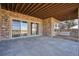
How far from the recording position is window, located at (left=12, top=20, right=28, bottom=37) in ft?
26.5

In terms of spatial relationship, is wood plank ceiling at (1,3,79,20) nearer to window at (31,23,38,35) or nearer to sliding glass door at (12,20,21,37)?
sliding glass door at (12,20,21,37)

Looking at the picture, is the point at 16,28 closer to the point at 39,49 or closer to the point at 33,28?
the point at 33,28

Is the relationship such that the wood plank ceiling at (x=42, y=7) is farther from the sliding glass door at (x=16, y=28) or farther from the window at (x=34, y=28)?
the window at (x=34, y=28)

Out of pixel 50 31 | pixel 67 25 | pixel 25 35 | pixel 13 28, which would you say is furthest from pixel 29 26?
pixel 67 25

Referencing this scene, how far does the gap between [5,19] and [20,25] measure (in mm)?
1867

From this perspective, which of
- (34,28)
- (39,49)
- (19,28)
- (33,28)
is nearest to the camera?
(39,49)

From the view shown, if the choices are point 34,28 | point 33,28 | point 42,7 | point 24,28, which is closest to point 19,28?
point 24,28

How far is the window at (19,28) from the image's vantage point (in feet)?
26.5

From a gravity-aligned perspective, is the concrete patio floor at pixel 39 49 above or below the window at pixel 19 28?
below

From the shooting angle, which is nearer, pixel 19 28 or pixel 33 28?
pixel 19 28

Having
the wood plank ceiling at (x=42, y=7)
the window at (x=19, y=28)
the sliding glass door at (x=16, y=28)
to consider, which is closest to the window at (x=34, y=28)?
the window at (x=19, y=28)

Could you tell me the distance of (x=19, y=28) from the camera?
343 inches

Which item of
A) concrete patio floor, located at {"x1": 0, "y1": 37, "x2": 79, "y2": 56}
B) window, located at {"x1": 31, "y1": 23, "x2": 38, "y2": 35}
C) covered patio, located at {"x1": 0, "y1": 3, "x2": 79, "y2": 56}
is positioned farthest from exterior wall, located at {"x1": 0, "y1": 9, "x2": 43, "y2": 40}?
window, located at {"x1": 31, "y1": 23, "x2": 38, "y2": 35}

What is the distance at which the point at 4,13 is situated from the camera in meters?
7.12
